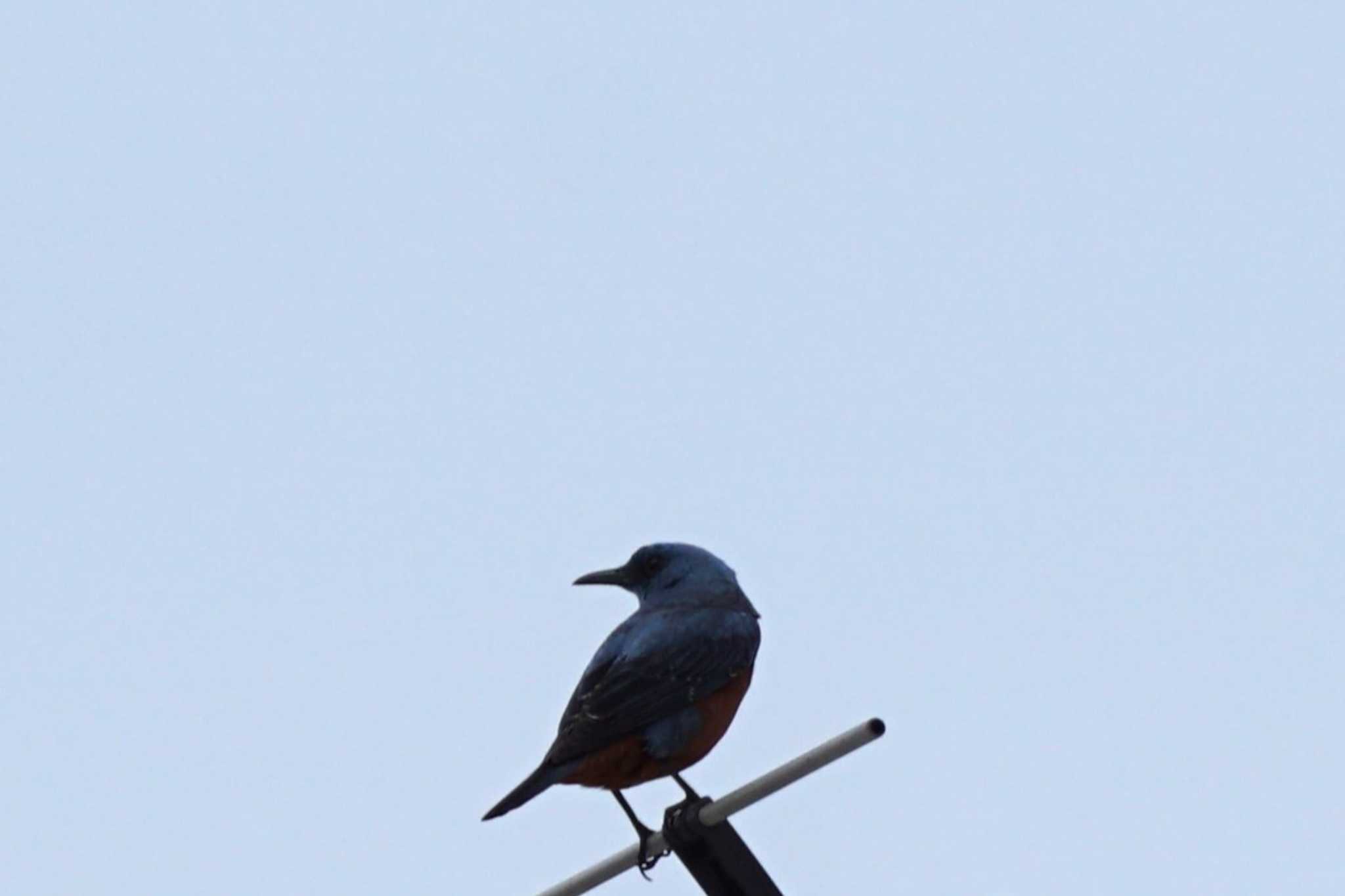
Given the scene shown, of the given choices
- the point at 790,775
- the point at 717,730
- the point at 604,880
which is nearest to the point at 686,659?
the point at 717,730

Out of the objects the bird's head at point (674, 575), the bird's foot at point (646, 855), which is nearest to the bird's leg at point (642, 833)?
the bird's foot at point (646, 855)

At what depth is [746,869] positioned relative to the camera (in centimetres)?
604

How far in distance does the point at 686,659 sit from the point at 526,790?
43.6 inches

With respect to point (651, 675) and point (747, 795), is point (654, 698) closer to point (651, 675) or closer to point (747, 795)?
point (651, 675)

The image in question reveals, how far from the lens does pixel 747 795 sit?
589 centimetres

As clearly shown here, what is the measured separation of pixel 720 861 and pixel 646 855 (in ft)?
1.99

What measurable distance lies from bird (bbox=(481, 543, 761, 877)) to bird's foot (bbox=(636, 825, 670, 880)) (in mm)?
16

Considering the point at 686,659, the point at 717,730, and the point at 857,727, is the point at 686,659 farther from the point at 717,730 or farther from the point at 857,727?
the point at 857,727

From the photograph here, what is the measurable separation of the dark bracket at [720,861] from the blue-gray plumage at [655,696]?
1.78m

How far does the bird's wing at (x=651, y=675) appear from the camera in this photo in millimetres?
8344

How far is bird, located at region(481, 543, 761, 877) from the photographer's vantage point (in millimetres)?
8281

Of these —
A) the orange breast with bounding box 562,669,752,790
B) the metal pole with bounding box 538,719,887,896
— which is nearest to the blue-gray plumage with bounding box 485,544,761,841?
the orange breast with bounding box 562,669,752,790

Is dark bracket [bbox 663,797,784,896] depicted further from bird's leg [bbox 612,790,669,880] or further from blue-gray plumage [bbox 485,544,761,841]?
blue-gray plumage [bbox 485,544,761,841]

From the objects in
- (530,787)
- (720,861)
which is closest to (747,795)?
(720,861)
